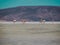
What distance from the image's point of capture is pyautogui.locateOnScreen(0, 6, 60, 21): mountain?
1921 millimetres

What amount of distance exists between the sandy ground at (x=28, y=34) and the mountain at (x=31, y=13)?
0.10 metres

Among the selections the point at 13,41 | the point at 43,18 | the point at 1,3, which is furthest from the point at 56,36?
the point at 1,3

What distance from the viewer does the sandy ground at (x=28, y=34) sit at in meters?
1.89

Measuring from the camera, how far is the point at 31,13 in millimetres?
1936

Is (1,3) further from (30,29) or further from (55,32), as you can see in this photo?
(55,32)

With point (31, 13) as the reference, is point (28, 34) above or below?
below

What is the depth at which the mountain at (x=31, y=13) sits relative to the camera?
1.92 metres

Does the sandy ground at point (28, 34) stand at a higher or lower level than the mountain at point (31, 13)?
lower

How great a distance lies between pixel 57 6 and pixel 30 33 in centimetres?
52

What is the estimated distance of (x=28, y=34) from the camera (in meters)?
1.91

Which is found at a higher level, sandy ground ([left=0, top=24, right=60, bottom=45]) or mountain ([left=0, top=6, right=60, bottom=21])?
mountain ([left=0, top=6, right=60, bottom=21])

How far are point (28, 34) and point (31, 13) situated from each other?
0.29 metres

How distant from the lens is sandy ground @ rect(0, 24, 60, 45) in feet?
6.21

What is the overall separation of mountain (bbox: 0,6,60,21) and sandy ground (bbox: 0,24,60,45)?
0.10 meters
